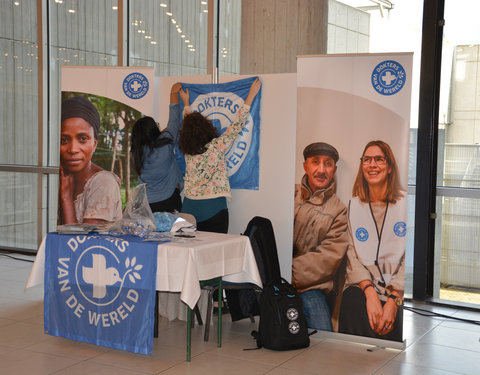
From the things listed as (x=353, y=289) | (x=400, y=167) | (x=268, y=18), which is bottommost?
(x=353, y=289)

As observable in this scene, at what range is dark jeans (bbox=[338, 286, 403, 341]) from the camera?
4562mm

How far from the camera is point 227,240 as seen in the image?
Answer: 14.4 ft

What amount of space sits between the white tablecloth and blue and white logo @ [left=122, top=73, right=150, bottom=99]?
1.50 meters

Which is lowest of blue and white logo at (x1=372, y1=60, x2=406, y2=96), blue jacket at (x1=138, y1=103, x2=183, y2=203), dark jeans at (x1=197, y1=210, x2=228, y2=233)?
dark jeans at (x1=197, y1=210, x2=228, y2=233)

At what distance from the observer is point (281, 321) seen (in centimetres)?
436

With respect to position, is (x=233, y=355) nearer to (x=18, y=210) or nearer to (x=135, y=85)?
(x=135, y=85)

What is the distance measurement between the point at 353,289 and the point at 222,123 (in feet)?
5.56

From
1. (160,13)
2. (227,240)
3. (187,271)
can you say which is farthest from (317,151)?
(160,13)

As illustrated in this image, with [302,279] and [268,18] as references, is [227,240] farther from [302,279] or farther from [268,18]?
[268,18]

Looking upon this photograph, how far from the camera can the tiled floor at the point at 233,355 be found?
402 centimetres

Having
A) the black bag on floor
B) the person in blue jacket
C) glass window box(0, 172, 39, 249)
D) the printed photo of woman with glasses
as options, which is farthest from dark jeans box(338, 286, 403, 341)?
glass window box(0, 172, 39, 249)

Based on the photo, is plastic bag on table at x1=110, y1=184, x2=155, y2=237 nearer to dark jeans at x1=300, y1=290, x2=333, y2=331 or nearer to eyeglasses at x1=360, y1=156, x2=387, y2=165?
dark jeans at x1=300, y1=290, x2=333, y2=331

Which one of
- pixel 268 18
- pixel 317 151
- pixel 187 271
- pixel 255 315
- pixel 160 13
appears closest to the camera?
pixel 187 271

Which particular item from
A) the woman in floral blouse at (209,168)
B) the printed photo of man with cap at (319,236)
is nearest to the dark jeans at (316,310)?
the printed photo of man with cap at (319,236)
